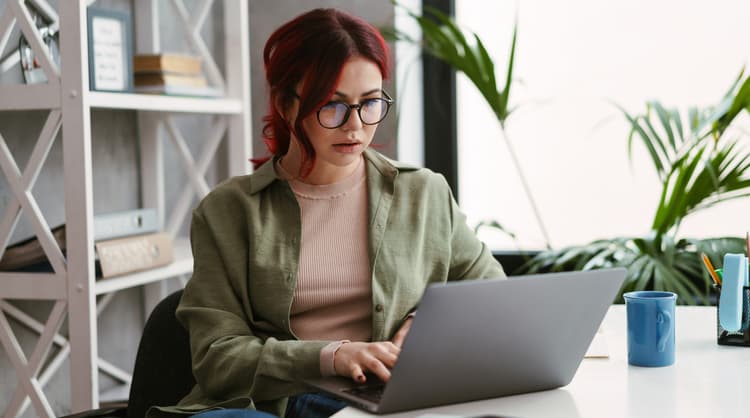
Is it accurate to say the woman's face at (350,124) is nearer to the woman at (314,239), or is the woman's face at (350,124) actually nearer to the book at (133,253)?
the woman at (314,239)

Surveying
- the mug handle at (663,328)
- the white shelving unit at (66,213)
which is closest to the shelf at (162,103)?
the white shelving unit at (66,213)

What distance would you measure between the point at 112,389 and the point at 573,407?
1836 mm

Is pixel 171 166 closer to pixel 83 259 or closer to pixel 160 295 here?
pixel 160 295

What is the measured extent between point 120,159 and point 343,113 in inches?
54.0

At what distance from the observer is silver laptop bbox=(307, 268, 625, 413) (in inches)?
42.0

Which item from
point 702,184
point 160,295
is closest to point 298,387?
point 702,184

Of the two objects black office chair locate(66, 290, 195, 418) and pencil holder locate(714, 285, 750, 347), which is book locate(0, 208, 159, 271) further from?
pencil holder locate(714, 285, 750, 347)

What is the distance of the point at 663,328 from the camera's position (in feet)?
4.29

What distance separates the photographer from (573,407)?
1.15 meters

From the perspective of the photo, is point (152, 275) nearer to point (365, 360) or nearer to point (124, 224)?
point (124, 224)

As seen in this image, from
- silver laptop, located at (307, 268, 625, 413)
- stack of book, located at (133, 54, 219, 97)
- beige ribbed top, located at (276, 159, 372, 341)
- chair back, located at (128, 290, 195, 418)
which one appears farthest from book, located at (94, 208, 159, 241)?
silver laptop, located at (307, 268, 625, 413)

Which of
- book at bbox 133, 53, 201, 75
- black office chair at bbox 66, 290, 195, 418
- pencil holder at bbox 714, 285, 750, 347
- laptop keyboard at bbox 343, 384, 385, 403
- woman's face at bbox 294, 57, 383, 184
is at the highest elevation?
book at bbox 133, 53, 201, 75

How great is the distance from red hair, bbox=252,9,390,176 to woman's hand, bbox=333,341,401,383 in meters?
0.44

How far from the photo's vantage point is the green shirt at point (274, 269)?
4.67ft
